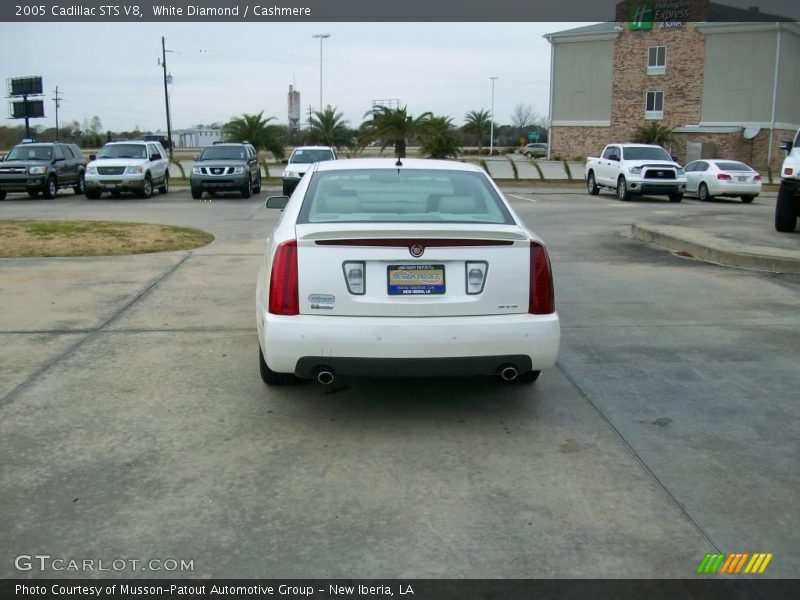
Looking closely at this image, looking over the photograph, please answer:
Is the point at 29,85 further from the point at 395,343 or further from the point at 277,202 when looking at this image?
the point at 395,343

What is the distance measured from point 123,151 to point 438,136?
21.7 meters

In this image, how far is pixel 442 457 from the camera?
4703 millimetres

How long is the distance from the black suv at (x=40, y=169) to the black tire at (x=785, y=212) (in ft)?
68.1

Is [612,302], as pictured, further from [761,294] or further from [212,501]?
[212,501]

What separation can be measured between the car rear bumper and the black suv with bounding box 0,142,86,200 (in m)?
23.2

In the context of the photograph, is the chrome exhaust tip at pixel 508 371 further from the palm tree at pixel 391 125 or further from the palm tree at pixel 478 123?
the palm tree at pixel 478 123

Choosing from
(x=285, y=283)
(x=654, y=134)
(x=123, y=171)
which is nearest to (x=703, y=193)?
(x=123, y=171)

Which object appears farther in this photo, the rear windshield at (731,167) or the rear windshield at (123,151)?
the rear windshield at (731,167)

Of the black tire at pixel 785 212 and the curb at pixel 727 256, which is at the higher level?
the black tire at pixel 785 212

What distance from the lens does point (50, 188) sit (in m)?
25.9

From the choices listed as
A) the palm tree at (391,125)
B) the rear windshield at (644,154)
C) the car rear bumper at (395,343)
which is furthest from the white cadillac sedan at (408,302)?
the palm tree at (391,125)

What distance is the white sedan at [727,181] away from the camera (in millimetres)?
26484

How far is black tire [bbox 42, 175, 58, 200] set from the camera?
84.0 feet

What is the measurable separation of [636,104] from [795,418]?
2186 inches
